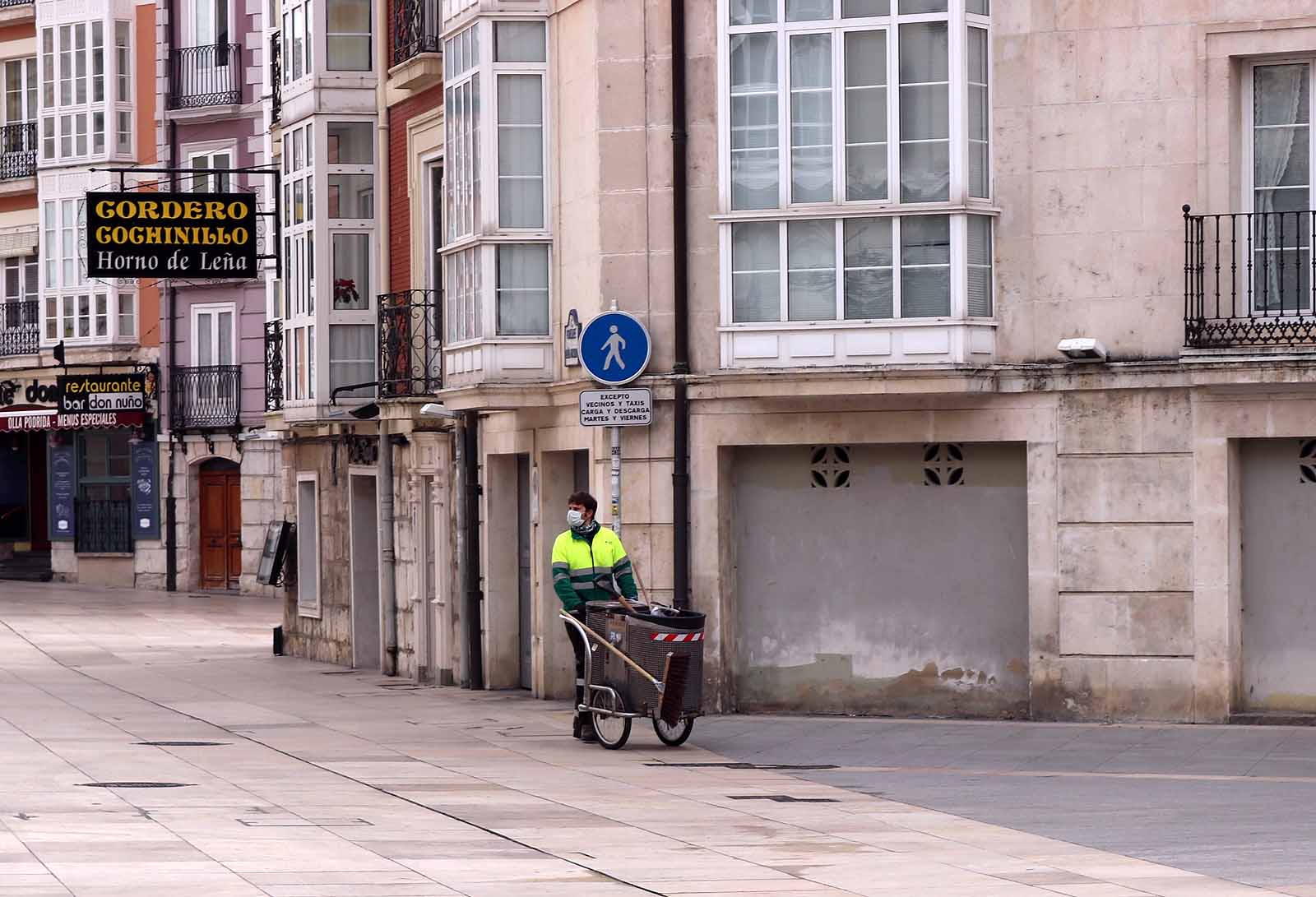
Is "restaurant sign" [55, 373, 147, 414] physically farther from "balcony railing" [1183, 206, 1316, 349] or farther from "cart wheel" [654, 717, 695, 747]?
"balcony railing" [1183, 206, 1316, 349]

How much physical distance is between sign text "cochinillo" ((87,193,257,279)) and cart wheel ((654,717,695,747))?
1236cm

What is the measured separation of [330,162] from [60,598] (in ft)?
63.4

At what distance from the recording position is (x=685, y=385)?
20531mm

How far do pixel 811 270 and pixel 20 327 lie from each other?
36446 mm

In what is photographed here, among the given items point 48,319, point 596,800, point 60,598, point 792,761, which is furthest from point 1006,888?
point 48,319

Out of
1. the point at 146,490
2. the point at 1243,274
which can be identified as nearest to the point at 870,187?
the point at 1243,274

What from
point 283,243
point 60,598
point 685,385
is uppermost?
point 283,243

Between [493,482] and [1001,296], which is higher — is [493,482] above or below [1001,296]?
below

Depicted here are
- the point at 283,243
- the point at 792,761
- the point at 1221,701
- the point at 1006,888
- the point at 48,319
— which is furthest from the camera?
the point at 48,319

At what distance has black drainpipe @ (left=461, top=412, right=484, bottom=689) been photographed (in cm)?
2478

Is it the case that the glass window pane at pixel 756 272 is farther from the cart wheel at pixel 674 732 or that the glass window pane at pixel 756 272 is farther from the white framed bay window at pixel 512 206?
the cart wheel at pixel 674 732

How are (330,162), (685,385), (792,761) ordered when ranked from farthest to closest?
(330,162), (685,385), (792,761)

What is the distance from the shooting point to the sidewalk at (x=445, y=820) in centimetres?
1140

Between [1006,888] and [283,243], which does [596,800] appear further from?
[283,243]
